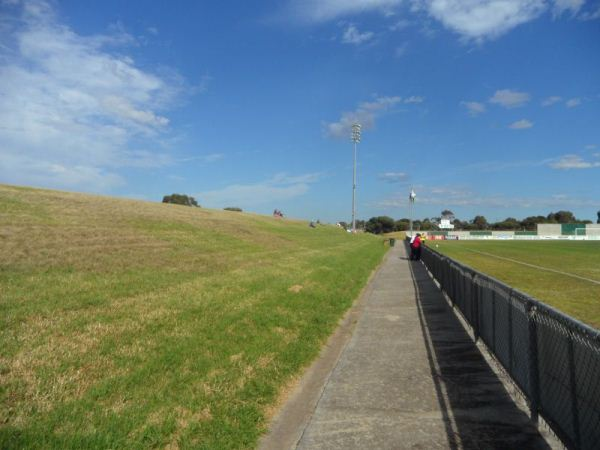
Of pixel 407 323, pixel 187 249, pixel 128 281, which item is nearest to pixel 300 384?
pixel 407 323

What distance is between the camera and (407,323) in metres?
10.3

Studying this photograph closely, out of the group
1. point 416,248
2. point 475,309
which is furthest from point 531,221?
point 475,309

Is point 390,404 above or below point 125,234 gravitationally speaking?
below

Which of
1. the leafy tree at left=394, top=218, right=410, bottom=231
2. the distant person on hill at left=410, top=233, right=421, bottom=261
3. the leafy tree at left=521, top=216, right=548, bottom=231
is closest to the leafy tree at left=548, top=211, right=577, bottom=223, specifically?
the leafy tree at left=521, top=216, right=548, bottom=231

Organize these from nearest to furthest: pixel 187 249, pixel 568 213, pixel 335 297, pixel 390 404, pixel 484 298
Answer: pixel 390 404 < pixel 484 298 < pixel 335 297 < pixel 187 249 < pixel 568 213

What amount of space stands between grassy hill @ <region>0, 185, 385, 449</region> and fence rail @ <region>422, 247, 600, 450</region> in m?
2.81

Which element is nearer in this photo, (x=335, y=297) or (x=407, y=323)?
(x=407, y=323)

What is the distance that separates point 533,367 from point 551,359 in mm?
533

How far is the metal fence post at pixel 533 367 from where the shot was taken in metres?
4.84

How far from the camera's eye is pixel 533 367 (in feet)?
16.2

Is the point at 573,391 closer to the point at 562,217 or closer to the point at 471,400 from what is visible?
the point at 471,400

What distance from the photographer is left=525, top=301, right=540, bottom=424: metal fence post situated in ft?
15.9

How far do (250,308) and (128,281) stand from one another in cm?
364

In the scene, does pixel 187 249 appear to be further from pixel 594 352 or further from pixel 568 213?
pixel 568 213
